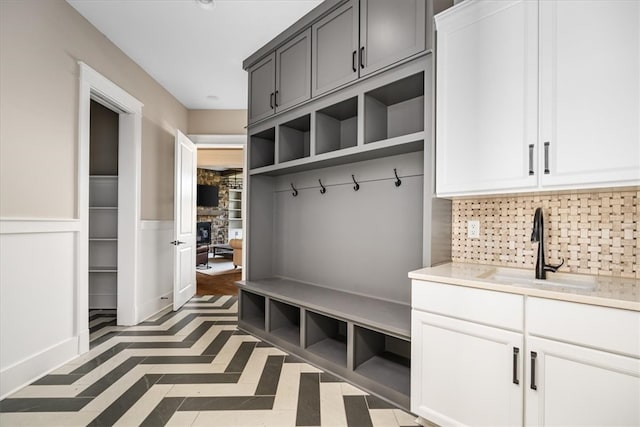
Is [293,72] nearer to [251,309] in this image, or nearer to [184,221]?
[251,309]

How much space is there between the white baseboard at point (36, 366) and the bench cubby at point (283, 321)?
158 cm

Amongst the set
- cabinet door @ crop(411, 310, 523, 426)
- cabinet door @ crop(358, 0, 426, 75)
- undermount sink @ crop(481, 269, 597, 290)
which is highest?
cabinet door @ crop(358, 0, 426, 75)

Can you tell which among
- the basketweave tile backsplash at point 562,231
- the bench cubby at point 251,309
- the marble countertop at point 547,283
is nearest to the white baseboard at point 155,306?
the bench cubby at point 251,309

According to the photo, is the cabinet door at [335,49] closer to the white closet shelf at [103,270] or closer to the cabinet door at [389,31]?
the cabinet door at [389,31]

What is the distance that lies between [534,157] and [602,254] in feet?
2.04

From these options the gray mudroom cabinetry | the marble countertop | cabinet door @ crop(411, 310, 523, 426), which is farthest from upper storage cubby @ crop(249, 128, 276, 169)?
cabinet door @ crop(411, 310, 523, 426)

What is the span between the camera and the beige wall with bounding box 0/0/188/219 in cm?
204

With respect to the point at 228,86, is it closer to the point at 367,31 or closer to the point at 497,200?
the point at 367,31

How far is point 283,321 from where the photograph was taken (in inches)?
116

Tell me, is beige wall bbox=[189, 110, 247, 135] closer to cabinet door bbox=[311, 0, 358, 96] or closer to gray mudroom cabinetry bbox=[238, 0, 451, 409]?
gray mudroom cabinetry bbox=[238, 0, 451, 409]

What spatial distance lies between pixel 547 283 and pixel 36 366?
326 centimetres

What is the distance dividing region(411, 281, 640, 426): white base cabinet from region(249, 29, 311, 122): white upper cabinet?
191 centimetres

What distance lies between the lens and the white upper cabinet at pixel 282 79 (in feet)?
8.60

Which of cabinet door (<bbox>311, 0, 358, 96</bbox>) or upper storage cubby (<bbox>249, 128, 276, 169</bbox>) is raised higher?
cabinet door (<bbox>311, 0, 358, 96</bbox>)
